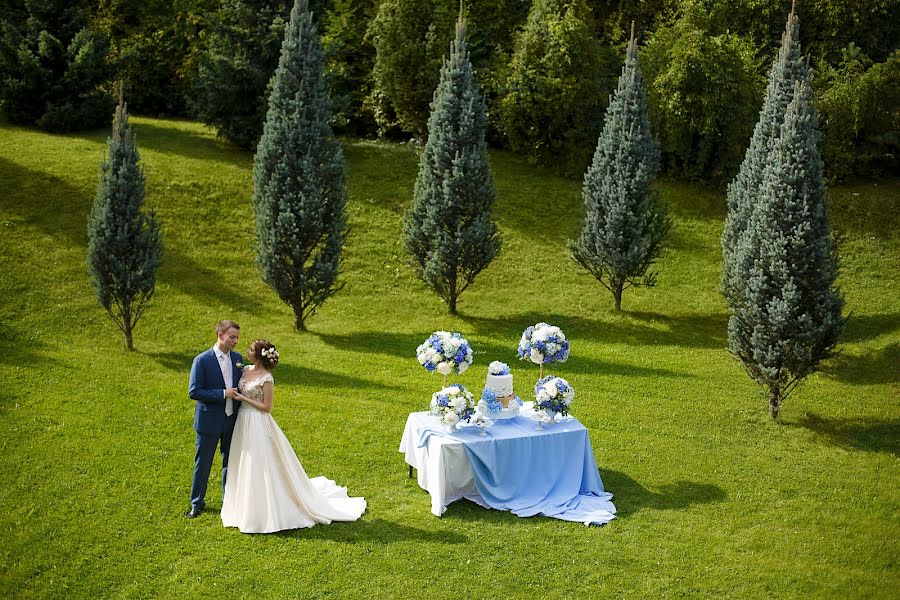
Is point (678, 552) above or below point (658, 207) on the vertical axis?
below

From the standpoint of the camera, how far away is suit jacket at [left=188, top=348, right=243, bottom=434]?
10914mm

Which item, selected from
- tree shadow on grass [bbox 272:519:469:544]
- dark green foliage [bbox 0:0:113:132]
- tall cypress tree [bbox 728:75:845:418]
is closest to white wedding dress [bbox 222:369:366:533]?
tree shadow on grass [bbox 272:519:469:544]

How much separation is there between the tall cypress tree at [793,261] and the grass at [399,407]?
1.41 meters

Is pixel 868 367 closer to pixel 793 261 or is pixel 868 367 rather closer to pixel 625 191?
pixel 793 261

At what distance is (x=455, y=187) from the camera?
20219 mm

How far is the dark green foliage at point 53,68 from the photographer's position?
84.6ft

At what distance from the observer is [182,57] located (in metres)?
31.6

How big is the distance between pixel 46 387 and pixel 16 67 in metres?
13.8

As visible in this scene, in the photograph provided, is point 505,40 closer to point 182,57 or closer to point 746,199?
point 182,57

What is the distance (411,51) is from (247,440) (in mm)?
18405

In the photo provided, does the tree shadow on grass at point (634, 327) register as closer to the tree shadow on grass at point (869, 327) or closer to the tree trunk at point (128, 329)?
the tree shadow on grass at point (869, 327)

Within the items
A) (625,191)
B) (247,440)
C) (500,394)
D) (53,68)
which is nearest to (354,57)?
(53,68)

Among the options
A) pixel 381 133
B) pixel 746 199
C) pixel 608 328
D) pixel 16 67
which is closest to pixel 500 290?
pixel 608 328

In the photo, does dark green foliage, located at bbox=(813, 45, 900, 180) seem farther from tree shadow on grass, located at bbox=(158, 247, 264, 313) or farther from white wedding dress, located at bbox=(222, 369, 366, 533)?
white wedding dress, located at bbox=(222, 369, 366, 533)
